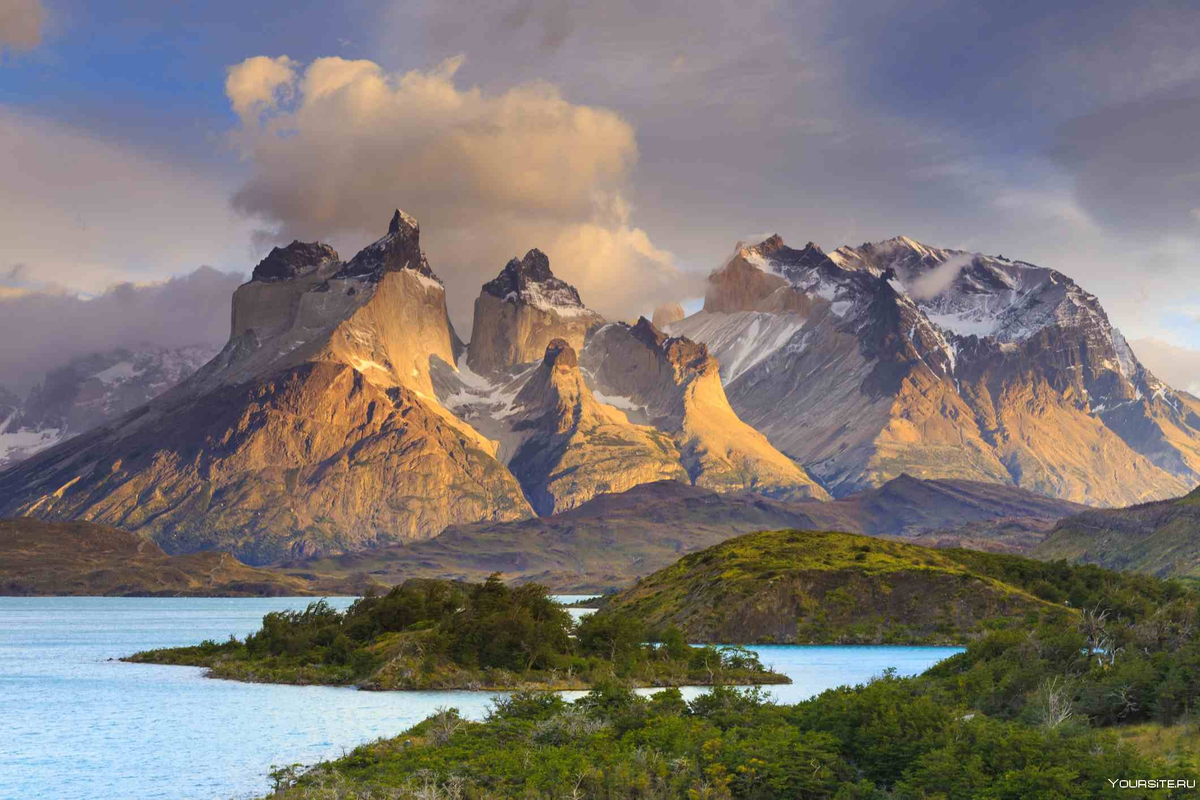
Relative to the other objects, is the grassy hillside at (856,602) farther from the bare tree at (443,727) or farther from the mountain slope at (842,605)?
the bare tree at (443,727)

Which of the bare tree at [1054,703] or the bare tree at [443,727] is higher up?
the bare tree at [1054,703]

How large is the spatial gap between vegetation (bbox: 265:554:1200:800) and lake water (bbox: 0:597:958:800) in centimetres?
870

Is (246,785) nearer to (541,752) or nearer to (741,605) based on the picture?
(541,752)

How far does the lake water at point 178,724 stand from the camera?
66812 mm

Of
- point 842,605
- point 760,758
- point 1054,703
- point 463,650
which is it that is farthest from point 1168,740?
point 842,605

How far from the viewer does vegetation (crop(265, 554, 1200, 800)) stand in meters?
49.6

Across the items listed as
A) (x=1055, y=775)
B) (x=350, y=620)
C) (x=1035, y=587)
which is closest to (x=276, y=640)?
(x=350, y=620)

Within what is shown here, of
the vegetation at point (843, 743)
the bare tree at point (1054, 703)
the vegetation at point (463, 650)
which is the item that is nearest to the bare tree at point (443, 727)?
the vegetation at point (843, 743)

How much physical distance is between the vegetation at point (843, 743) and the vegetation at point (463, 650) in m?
33.2

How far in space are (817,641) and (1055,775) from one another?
126837 millimetres

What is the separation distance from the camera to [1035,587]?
619ft

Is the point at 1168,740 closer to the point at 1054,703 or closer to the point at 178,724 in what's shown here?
the point at 1054,703

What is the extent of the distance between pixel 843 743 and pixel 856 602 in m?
126

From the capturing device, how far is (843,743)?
187ft
